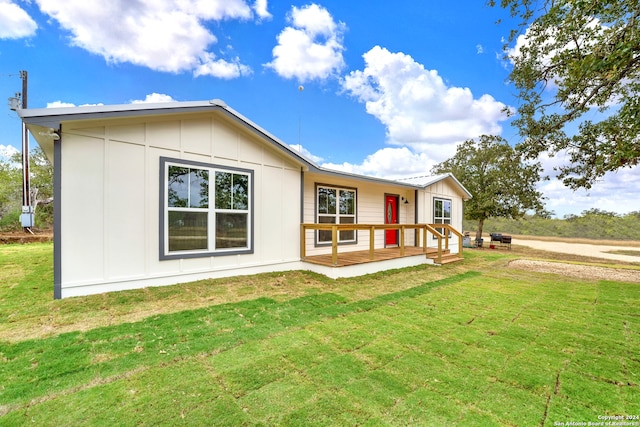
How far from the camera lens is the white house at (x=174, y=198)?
4.52 metres

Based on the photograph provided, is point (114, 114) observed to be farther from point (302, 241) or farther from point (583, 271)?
point (583, 271)

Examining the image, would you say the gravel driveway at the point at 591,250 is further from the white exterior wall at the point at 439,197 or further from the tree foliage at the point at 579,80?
the tree foliage at the point at 579,80

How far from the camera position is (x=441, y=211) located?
42.5 feet

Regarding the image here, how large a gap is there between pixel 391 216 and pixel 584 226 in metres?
26.3

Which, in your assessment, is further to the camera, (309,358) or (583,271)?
(583,271)

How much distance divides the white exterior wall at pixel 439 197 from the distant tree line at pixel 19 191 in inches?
848

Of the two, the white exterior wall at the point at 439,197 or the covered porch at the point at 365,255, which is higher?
the white exterior wall at the point at 439,197

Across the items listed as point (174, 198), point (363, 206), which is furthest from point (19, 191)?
point (363, 206)

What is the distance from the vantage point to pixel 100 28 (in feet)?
28.6

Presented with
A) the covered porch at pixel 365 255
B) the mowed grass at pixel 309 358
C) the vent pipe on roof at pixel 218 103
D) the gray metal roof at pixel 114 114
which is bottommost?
the mowed grass at pixel 309 358

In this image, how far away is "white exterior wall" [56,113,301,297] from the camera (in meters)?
4.53

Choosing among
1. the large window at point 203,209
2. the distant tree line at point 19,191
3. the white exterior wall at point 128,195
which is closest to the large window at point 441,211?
the white exterior wall at point 128,195

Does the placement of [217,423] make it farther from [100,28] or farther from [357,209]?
[100,28]

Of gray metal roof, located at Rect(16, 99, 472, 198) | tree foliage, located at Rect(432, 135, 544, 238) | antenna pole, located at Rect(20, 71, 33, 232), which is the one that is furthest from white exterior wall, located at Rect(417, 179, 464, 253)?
antenna pole, located at Rect(20, 71, 33, 232)
